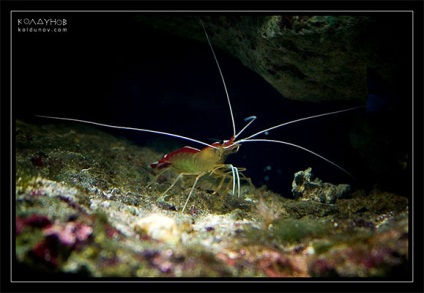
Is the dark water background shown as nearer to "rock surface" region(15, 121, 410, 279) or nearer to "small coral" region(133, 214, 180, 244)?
"rock surface" region(15, 121, 410, 279)

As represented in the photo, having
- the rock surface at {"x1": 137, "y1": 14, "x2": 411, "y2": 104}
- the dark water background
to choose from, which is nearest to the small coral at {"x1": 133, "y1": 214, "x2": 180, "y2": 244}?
the dark water background

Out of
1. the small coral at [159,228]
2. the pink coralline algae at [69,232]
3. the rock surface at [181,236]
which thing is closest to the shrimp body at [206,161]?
the rock surface at [181,236]

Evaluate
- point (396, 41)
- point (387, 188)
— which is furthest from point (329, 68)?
point (387, 188)

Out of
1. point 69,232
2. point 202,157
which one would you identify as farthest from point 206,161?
point 69,232

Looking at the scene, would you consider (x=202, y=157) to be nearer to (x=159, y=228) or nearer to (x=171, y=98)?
(x=159, y=228)

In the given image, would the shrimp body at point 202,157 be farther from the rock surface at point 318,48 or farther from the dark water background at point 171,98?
the rock surface at point 318,48

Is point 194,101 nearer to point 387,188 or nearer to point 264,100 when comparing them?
point 264,100

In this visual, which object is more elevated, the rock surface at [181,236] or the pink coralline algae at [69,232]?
the pink coralline algae at [69,232]

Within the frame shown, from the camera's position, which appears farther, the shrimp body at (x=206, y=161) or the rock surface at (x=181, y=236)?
the shrimp body at (x=206, y=161)

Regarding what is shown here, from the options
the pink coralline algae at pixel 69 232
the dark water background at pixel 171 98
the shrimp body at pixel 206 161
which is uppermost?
the dark water background at pixel 171 98
